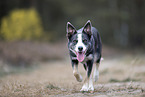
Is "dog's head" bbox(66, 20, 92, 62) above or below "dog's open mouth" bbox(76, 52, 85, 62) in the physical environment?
above

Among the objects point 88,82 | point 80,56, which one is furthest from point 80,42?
point 88,82

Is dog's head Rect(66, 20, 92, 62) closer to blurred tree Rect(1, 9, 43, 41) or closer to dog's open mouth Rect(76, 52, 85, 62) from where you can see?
dog's open mouth Rect(76, 52, 85, 62)

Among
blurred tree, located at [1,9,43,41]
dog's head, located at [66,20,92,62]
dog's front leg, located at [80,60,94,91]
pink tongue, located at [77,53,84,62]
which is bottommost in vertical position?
dog's front leg, located at [80,60,94,91]

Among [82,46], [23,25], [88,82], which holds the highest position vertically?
[23,25]

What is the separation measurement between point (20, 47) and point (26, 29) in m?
12.0

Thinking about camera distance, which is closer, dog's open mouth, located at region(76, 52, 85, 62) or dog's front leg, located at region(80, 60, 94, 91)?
dog's open mouth, located at region(76, 52, 85, 62)

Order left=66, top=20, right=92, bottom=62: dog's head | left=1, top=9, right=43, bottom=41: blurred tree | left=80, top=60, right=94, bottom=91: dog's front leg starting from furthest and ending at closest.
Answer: left=1, top=9, right=43, bottom=41: blurred tree → left=80, top=60, right=94, bottom=91: dog's front leg → left=66, top=20, right=92, bottom=62: dog's head

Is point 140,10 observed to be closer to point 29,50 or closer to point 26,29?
point 26,29

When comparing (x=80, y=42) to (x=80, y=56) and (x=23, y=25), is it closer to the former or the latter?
(x=80, y=56)

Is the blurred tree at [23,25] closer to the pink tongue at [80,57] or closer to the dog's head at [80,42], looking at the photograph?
the dog's head at [80,42]

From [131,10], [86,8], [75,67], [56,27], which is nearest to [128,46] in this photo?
[131,10]

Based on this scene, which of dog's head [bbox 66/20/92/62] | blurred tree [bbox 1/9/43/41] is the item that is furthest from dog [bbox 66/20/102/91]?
blurred tree [bbox 1/9/43/41]

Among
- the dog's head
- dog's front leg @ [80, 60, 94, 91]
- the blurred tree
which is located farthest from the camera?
the blurred tree

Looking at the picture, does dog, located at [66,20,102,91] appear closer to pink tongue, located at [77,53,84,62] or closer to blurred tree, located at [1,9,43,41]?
pink tongue, located at [77,53,84,62]
